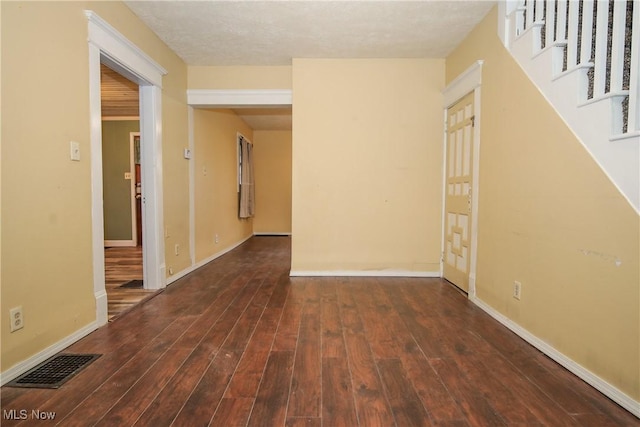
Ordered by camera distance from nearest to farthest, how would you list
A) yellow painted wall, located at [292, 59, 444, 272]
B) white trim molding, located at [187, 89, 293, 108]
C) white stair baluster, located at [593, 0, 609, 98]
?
white stair baluster, located at [593, 0, 609, 98] → yellow painted wall, located at [292, 59, 444, 272] → white trim molding, located at [187, 89, 293, 108]

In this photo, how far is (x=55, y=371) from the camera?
1.78 m

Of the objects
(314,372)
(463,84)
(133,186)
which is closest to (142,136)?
(314,372)

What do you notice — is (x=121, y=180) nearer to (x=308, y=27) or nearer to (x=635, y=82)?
(x=308, y=27)

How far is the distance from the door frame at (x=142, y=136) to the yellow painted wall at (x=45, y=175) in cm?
6

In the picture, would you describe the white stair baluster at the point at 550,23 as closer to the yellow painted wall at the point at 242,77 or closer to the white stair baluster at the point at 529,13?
the white stair baluster at the point at 529,13

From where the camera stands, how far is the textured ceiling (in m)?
2.72

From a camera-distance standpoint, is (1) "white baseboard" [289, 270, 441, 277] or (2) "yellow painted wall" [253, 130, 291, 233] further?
(2) "yellow painted wall" [253, 130, 291, 233]

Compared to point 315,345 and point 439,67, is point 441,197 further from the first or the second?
point 315,345

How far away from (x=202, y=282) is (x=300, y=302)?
1.29 meters

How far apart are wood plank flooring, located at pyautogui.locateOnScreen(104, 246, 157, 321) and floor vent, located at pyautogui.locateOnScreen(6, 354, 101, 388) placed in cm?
61

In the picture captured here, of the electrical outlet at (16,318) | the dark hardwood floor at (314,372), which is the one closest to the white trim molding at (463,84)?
the dark hardwood floor at (314,372)

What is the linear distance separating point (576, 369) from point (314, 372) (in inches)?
54.9

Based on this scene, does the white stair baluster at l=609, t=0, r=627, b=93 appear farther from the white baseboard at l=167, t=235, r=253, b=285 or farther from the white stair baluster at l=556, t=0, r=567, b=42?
the white baseboard at l=167, t=235, r=253, b=285

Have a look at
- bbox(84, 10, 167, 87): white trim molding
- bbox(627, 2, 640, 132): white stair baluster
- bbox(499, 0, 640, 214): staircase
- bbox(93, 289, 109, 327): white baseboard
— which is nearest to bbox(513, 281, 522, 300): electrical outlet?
bbox(499, 0, 640, 214): staircase
